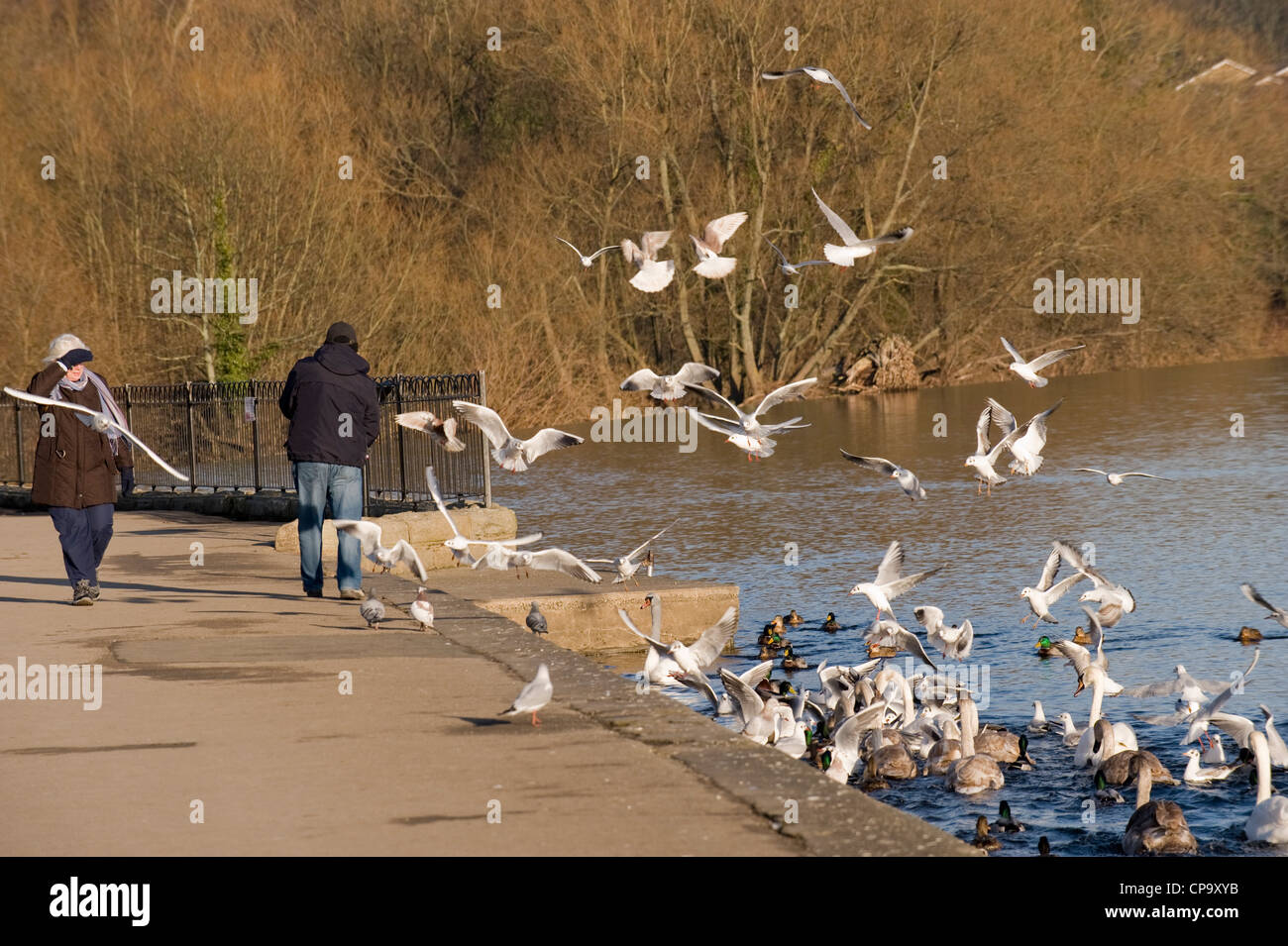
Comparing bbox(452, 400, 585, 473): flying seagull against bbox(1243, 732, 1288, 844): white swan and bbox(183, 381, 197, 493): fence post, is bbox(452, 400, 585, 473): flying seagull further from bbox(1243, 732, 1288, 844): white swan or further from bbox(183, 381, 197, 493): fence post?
bbox(183, 381, 197, 493): fence post

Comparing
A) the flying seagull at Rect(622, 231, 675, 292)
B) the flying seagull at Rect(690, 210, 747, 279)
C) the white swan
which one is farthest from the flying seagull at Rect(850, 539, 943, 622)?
the white swan

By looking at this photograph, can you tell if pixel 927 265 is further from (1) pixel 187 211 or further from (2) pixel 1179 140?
(1) pixel 187 211

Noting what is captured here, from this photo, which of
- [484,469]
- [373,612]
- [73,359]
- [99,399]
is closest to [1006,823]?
[373,612]

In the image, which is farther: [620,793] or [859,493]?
[859,493]

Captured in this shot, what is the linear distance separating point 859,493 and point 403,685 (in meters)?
18.3

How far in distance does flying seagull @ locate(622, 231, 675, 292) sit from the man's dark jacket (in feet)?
7.13

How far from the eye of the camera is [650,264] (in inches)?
501

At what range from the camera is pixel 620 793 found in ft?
21.3

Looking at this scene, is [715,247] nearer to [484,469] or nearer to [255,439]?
[484,469]

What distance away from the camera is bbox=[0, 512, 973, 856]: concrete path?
233 inches

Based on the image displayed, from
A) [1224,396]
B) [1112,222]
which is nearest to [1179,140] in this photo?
[1112,222]

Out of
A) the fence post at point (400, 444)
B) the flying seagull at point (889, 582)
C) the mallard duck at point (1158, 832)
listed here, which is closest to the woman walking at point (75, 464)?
the flying seagull at point (889, 582)

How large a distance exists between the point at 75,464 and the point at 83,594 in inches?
37.9

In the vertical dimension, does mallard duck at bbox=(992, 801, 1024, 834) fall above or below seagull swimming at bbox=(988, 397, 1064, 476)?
below
